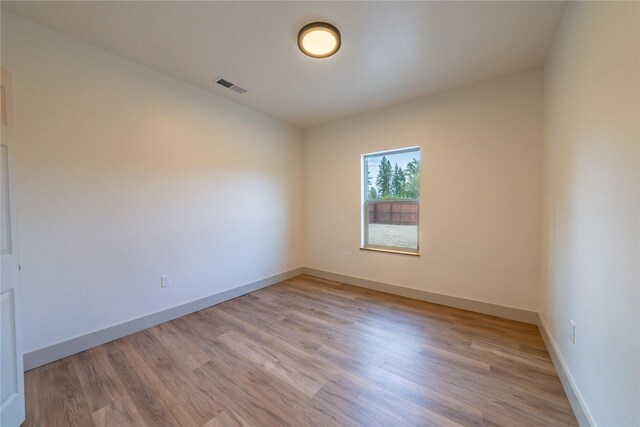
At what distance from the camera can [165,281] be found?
8.15 feet

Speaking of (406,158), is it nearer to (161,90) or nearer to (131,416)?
(161,90)

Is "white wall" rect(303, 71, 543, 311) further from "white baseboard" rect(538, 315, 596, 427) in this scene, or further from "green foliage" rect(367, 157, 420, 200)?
"white baseboard" rect(538, 315, 596, 427)

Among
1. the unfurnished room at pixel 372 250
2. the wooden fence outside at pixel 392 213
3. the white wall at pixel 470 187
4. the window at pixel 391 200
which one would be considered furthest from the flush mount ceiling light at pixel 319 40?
the wooden fence outside at pixel 392 213

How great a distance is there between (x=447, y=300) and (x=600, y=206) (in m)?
2.01

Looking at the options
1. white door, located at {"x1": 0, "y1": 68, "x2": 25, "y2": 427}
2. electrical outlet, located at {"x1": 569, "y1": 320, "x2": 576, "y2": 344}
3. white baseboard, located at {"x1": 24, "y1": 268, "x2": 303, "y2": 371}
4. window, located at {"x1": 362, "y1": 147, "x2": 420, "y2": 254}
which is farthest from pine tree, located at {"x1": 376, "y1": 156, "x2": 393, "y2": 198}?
white door, located at {"x1": 0, "y1": 68, "x2": 25, "y2": 427}

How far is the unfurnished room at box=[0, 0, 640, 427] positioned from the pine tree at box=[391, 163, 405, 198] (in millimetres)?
31

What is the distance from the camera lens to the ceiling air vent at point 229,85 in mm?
2586

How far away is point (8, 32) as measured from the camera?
Result: 1.66m

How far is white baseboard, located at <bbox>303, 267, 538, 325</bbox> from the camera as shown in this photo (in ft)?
7.91

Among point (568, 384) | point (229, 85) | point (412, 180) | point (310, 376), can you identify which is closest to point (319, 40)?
point (229, 85)

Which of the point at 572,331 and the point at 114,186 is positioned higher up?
the point at 114,186

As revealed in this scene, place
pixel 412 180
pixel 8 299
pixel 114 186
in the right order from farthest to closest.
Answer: pixel 412 180, pixel 114 186, pixel 8 299

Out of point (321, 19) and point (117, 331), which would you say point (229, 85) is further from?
point (117, 331)

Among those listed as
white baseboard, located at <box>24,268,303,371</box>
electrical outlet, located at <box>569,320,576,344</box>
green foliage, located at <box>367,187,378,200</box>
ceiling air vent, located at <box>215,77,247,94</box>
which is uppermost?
ceiling air vent, located at <box>215,77,247,94</box>
